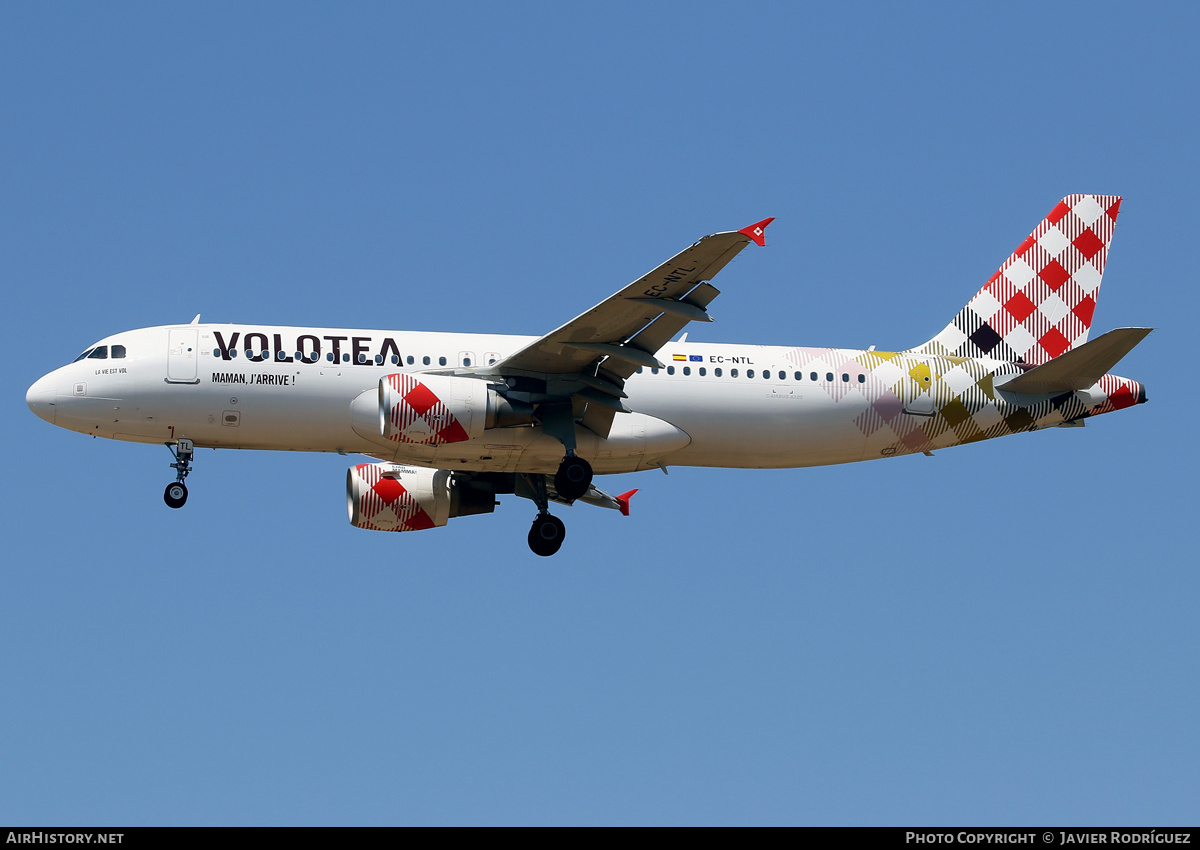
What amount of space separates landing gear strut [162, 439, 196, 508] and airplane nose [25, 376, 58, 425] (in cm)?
272

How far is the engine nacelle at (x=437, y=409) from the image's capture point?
3256cm

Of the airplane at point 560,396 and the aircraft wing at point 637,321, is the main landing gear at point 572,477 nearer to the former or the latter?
the airplane at point 560,396

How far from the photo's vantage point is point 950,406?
1467 inches

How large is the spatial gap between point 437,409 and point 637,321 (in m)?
4.70

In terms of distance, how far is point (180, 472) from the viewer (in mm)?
34312

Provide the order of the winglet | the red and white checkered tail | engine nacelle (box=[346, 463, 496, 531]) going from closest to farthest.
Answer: the winglet, engine nacelle (box=[346, 463, 496, 531]), the red and white checkered tail

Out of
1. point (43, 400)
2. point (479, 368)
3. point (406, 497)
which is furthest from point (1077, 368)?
point (43, 400)

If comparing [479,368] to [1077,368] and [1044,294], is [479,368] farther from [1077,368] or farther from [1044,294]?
[1044,294]

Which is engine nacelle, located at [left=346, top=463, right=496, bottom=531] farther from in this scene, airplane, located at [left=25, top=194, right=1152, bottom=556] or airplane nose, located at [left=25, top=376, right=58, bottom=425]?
airplane nose, located at [left=25, top=376, right=58, bottom=425]

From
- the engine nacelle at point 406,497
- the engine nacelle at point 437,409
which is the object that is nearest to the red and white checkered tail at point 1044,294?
the engine nacelle at point 437,409

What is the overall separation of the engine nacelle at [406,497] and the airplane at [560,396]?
6 cm

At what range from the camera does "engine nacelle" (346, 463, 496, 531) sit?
38.9m

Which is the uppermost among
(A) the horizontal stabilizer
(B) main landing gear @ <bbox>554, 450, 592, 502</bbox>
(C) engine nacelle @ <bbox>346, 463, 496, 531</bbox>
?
(A) the horizontal stabilizer

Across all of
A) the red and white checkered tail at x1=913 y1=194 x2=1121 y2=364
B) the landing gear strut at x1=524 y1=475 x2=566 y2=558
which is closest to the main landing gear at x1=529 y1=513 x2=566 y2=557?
the landing gear strut at x1=524 y1=475 x2=566 y2=558
